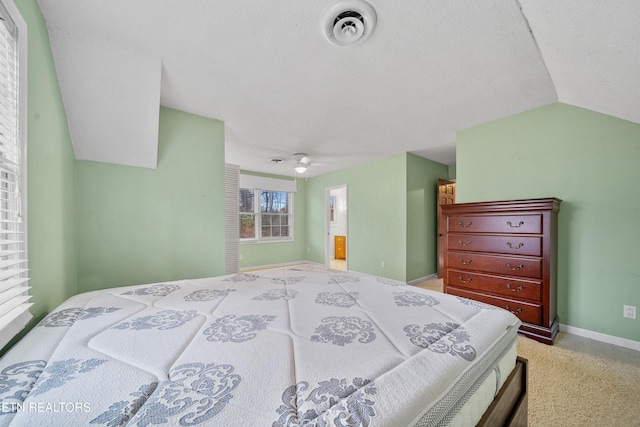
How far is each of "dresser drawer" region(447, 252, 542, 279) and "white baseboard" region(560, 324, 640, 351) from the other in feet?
2.44

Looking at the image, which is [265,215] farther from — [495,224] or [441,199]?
[495,224]

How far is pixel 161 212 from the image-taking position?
7.43 ft

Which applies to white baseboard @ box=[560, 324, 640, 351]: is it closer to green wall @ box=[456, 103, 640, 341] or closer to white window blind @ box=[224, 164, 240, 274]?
green wall @ box=[456, 103, 640, 341]

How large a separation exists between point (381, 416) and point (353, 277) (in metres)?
1.23

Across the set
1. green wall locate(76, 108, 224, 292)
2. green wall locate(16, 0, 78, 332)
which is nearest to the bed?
green wall locate(16, 0, 78, 332)

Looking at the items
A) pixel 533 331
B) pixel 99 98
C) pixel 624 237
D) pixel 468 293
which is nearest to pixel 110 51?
pixel 99 98

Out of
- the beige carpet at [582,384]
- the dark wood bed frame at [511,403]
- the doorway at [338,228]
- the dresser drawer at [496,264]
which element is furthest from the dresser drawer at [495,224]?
the doorway at [338,228]

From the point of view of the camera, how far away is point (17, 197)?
1.03 m

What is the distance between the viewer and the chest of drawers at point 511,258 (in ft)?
7.13

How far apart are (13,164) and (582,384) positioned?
11.5 feet

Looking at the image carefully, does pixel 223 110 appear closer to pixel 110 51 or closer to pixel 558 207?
pixel 110 51

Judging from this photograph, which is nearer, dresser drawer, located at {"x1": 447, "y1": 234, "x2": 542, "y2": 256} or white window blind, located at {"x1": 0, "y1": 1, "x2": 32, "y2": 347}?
white window blind, located at {"x1": 0, "y1": 1, "x2": 32, "y2": 347}

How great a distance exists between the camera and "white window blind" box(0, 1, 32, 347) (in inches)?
36.7

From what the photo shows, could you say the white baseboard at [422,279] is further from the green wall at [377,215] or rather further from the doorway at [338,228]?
the doorway at [338,228]
